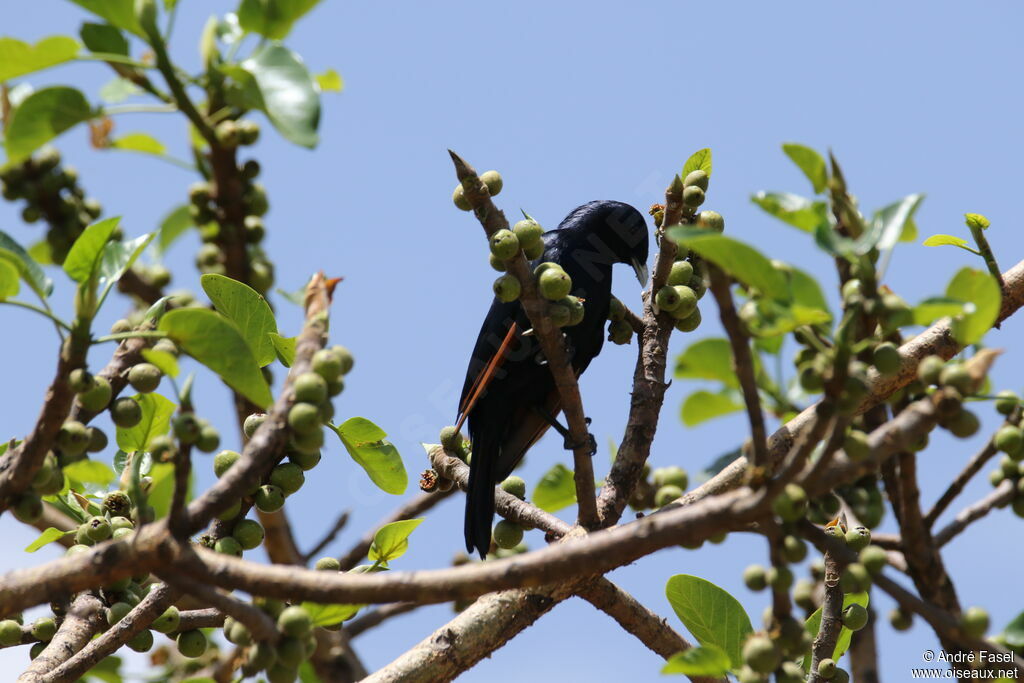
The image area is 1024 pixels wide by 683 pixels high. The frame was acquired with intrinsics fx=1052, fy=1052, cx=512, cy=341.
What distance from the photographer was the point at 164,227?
4203 mm

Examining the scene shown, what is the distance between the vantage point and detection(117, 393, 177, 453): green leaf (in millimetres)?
2707

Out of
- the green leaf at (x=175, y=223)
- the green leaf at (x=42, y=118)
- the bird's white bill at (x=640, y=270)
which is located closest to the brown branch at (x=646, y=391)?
the green leaf at (x=42, y=118)

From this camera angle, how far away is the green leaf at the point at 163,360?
1913mm

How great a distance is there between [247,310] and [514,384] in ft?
7.03

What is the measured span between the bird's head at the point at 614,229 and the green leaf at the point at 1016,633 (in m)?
3.49

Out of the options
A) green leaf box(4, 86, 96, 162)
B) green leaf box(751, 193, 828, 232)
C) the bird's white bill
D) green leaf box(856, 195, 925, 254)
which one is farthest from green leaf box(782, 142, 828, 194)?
the bird's white bill

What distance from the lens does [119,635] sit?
2455 mm

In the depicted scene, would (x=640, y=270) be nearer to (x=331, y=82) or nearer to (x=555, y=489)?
(x=555, y=489)

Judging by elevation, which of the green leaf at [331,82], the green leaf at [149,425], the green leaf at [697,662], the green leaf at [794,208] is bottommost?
the green leaf at [697,662]

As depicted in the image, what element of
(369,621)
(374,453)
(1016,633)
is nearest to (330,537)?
(369,621)

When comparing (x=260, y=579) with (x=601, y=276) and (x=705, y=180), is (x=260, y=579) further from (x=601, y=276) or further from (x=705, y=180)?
(x=601, y=276)

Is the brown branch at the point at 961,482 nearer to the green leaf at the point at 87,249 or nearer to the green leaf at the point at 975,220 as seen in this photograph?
the green leaf at the point at 975,220

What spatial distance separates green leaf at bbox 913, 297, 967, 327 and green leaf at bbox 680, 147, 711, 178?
1.56m

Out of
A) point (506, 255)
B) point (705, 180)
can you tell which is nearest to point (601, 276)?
point (705, 180)
